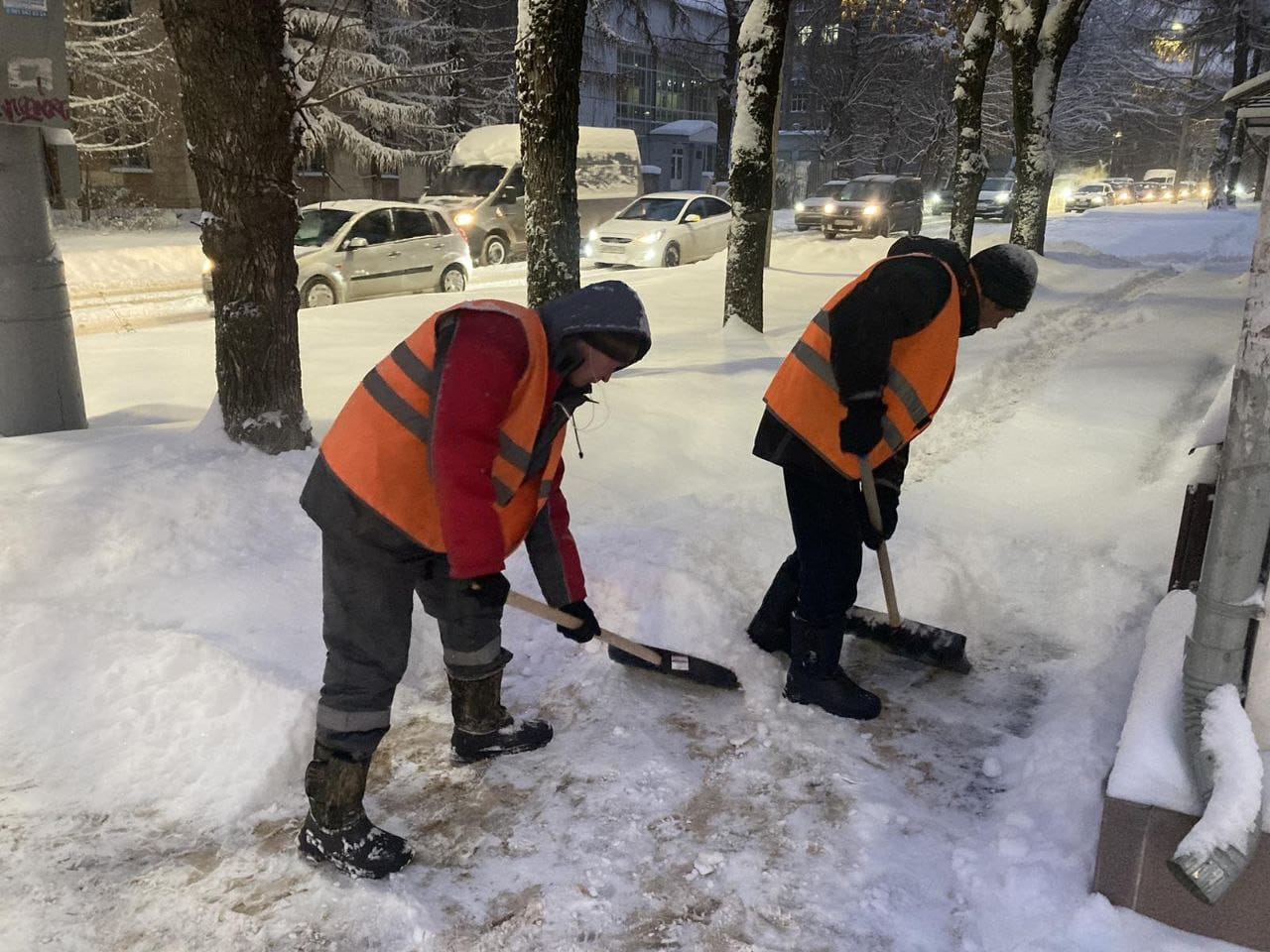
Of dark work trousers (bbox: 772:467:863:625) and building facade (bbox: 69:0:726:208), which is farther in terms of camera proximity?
building facade (bbox: 69:0:726:208)

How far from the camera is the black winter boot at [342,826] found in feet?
8.62

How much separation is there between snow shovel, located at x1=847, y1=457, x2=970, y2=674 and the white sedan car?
12.7 metres

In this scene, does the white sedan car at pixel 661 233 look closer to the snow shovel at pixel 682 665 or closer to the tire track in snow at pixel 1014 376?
the tire track in snow at pixel 1014 376

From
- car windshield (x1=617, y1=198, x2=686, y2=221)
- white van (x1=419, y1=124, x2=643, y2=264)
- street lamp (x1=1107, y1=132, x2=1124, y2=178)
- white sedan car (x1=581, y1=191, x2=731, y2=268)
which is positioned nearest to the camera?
white sedan car (x1=581, y1=191, x2=731, y2=268)

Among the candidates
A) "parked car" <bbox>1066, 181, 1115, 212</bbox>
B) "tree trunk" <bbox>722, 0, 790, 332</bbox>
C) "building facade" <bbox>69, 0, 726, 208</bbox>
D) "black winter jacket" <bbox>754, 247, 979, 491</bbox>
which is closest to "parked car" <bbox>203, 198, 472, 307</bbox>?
"building facade" <bbox>69, 0, 726, 208</bbox>

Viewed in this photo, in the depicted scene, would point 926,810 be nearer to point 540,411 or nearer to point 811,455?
point 811,455

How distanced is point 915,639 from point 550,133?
4.15 m

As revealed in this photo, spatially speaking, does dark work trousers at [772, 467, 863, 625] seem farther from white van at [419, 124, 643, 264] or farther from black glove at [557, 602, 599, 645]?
white van at [419, 124, 643, 264]

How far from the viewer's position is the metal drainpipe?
7.11ft

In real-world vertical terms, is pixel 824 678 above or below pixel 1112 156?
below

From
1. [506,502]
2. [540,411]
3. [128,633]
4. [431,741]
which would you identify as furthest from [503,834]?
[128,633]

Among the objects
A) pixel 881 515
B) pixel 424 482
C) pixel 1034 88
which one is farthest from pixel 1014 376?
pixel 1034 88

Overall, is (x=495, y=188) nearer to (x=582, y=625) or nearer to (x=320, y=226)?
(x=320, y=226)

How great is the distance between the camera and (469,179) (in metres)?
17.6
